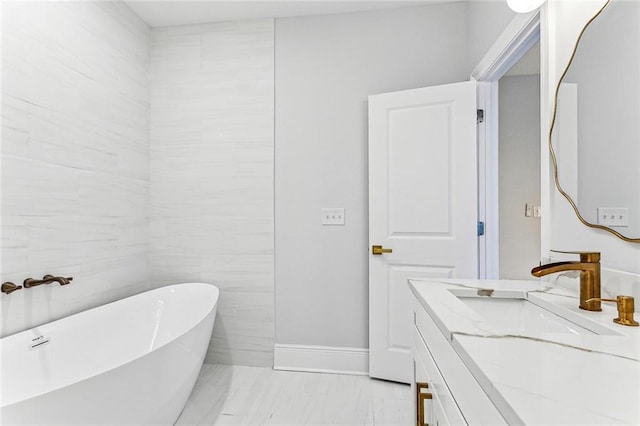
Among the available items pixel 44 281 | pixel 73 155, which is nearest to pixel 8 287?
pixel 44 281

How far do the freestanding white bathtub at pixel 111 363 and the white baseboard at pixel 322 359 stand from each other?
706 millimetres

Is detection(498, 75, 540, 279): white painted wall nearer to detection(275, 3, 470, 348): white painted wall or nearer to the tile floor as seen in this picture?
detection(275, 3, 470, 348): white painted wall

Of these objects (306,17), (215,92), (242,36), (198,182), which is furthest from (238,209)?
(306,17)

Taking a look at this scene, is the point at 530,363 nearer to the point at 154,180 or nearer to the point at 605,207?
the point at 605,207

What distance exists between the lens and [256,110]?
8.68ft

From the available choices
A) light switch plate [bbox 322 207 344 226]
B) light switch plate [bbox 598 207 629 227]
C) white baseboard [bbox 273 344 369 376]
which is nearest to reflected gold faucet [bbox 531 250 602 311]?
light switch plate [bbox 598 207 629 227]

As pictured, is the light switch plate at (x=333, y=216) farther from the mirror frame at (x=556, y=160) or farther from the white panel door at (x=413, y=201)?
the mirror frame at (x=556, y=160)

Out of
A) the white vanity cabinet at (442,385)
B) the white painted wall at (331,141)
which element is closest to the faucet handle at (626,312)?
the white vanity cabinet at (442,385)

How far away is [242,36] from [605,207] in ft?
8.27

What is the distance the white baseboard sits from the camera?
8.22 ft

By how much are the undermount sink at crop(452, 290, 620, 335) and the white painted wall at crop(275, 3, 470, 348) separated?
53.4 inches

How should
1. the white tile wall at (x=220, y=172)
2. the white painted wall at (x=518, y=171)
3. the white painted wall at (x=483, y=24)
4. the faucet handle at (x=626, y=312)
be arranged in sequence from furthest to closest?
the white painted wall at (x=518, y=171) → the white tile wall at (x=220, y=172) → the white painted wall at (x=483, y=24) → the faucet handle at (x=626, y=312)

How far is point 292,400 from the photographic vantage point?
2.16 m

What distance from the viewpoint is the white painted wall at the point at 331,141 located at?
2.50m
